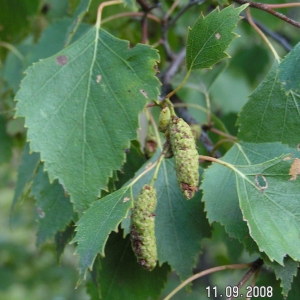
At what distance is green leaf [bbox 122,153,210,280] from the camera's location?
907 millimetres

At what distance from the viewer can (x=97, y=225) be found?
0.74 m

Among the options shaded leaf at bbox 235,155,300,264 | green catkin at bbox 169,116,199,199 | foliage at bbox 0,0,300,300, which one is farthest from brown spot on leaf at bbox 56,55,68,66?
shaded leaf at bbox 235,155,300,264

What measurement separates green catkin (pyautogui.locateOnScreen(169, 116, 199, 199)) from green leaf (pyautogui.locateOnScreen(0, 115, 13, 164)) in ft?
3.17

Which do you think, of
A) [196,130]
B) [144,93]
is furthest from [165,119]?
[196,130]

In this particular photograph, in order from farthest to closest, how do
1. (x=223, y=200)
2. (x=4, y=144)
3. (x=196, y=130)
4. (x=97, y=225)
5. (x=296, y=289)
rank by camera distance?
1. (x=4, y=144)
2. (x=196, y=130)
3. (x=296, y=289)
4. (x=223, y=200)
5. (x=97, y=225)

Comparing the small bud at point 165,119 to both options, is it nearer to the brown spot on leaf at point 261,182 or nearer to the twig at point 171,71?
the brown spot on leaf at point 261,182

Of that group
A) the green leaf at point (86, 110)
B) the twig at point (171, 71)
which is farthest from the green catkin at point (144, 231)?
the twig at point (171, 71)

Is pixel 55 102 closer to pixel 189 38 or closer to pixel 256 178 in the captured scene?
pixel 189 38

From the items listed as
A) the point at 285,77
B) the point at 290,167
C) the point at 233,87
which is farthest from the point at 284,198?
the point at 233,87

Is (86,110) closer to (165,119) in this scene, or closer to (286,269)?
(165,119)

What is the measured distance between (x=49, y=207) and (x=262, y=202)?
1.50 feet

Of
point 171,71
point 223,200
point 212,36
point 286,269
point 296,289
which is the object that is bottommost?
point 296,289

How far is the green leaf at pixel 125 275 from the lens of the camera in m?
0.99

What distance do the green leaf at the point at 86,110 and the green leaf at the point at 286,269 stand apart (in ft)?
1.07
